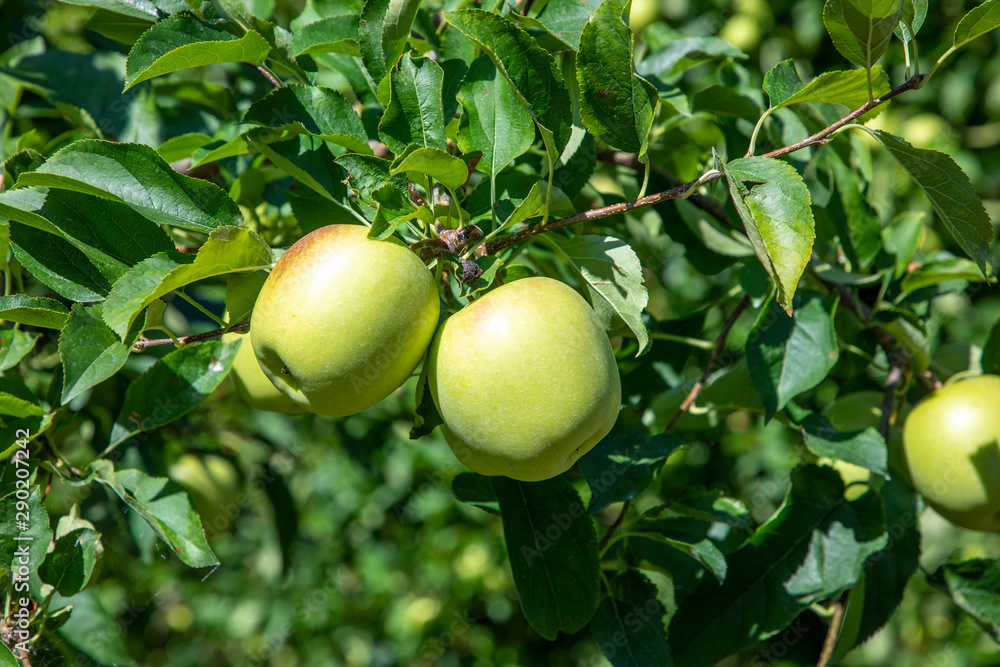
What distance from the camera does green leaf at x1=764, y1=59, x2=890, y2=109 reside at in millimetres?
856

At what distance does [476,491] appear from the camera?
3.81ft

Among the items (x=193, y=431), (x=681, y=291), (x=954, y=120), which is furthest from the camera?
(x=954, y=120)

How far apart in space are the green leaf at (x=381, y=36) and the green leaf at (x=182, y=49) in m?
0.14

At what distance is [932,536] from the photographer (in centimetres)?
251

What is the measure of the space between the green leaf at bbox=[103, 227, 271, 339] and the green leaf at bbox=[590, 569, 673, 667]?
0.78 metres

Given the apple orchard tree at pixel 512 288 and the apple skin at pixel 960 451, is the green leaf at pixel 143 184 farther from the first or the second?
the apple skin at pixel 960 451

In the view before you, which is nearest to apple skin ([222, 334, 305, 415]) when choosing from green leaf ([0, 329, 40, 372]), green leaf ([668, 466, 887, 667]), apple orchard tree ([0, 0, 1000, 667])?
apple orchard tree ([0, 0, 1000, 667])

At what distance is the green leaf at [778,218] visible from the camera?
744 millimetres

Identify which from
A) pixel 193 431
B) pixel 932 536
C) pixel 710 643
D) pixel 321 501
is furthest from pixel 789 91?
pixel 321 501

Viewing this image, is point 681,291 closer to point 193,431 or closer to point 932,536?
point 932,536

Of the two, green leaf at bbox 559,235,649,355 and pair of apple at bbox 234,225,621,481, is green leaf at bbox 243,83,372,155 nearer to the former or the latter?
pair of apple at bbox 234,225,621,481

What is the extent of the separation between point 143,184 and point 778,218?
0.81 m

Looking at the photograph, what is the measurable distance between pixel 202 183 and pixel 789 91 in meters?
0.82

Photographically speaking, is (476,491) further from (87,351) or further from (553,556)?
(87,351)
